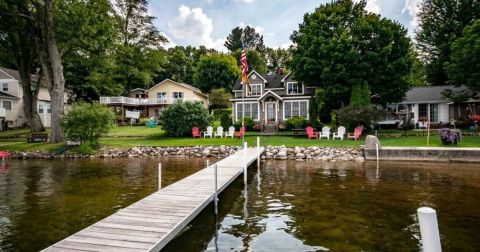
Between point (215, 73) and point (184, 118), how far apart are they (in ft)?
107

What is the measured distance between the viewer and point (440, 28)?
131 ft

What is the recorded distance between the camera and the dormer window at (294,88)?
34812 mm

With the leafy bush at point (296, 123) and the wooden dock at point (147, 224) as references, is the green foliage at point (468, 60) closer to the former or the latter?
the leafy bush at point (296, 123)

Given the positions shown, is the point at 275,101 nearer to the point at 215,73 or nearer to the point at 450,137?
the point at 450,137

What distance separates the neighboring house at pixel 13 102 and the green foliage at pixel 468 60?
138 feet

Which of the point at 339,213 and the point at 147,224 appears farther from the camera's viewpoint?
the point at 339,213

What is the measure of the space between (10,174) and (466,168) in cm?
2124

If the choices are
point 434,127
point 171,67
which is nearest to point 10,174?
point 434,127

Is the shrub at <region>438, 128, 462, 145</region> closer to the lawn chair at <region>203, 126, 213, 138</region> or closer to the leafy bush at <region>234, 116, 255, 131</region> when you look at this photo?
the lawn chair at <region>203, 126, 213, 138</region>

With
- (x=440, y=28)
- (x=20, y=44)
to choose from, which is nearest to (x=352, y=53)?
(x=440, y=28)

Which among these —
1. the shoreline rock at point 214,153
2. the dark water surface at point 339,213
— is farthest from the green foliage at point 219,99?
the dark water surface at point 339,213

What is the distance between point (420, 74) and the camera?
5384 cm

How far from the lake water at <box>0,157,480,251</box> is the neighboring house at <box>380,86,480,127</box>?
56.9 feet

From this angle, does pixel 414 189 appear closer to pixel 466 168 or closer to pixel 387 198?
pixel 387 198
